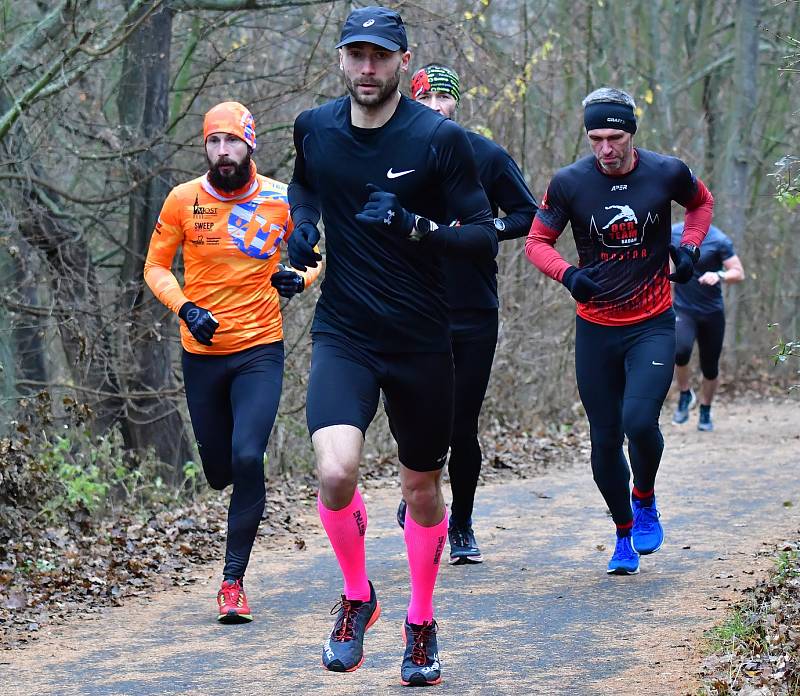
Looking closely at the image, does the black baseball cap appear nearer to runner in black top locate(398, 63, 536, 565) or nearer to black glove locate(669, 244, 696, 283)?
runner in black top locate(398, 63, 536, 565)

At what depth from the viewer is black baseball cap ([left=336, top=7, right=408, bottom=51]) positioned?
4992 millimetres

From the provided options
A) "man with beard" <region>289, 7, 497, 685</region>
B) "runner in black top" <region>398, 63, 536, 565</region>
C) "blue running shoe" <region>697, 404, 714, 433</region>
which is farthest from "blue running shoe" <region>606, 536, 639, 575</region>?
"blue running shoe" <region>697, 404, 714, 433</region>

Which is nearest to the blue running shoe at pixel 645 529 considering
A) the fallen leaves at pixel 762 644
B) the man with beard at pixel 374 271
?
the fallen leaves at pixel 762 644

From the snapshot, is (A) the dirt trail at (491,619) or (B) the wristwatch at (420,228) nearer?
(B) the wristwatch at (420,228)

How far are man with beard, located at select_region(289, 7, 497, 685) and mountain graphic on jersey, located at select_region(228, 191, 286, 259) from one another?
84.4 inches

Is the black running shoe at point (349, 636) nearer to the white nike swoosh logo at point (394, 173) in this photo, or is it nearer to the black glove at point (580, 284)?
the white nike swoosh logo at point (394, 173)

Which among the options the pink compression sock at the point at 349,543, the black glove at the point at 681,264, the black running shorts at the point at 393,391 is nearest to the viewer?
the black running shorts at the point at 393,391

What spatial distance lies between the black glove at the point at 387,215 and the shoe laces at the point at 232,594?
294 centimetres

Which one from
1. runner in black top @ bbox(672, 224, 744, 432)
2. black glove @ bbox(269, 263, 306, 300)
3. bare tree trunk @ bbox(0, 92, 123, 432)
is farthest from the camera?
runner in black top @ bbox(672, 224, 744, 432)

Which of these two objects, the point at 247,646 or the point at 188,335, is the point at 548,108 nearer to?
the point at 188,335

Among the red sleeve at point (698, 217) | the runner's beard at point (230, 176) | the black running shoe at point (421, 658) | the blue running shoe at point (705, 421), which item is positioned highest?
the runner's beard at point (230, 176)

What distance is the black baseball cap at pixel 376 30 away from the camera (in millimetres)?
4992

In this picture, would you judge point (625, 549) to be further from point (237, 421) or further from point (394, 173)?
point (394, 173)

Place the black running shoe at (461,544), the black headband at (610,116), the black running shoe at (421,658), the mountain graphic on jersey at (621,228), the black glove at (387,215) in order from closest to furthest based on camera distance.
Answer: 1. the black glove at (387,215)
2. the black running shoe at (421,658)
3. the black headband at (610,116)
4. the mountain graphic on jersey at (621,228)
5. the black running shoe at (461,544)
